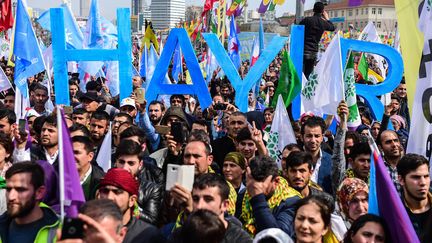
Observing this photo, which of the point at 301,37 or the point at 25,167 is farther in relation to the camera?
the point at 301,37

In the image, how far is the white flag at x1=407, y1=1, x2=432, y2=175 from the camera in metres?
4.67

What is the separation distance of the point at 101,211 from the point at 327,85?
4.24 metres

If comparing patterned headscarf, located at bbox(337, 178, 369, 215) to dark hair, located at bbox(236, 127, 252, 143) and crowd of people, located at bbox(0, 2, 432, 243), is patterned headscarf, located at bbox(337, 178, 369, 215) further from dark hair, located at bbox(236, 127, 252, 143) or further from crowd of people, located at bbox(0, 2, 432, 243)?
dark hair, located at bbox(236, 127, 252, 143)

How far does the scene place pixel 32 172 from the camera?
3.87 metres

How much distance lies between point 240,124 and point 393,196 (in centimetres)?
330

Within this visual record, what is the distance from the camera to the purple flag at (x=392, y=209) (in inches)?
136

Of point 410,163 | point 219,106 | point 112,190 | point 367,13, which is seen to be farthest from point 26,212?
point 367,13

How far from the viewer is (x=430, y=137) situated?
4629 mm

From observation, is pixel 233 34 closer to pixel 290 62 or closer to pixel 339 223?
pixel 290 62

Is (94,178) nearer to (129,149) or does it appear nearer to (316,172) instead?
(129,149)

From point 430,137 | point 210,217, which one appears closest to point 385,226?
point 210,217

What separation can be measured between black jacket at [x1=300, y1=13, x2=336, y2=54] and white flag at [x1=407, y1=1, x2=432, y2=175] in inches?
163

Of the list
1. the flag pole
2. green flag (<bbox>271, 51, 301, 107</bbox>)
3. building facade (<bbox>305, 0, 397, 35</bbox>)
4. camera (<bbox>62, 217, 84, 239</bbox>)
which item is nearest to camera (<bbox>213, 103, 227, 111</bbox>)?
green flag (<bbox>271, 51, 301, 107</bbox>)

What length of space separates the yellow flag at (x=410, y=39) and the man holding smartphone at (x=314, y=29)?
385 centimetres
